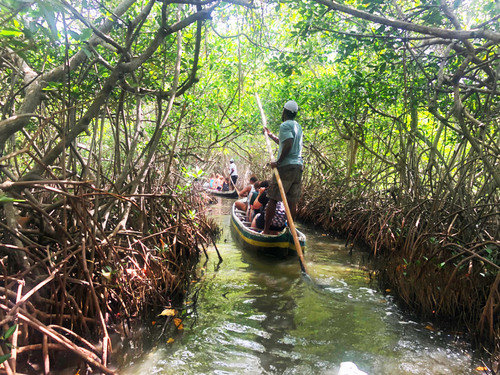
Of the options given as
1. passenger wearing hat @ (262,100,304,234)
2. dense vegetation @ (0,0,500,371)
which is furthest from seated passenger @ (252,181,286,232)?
dense vegetation @ (0,0,500,371)

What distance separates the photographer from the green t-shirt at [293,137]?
4.50 m

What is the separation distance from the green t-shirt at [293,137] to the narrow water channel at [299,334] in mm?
1523

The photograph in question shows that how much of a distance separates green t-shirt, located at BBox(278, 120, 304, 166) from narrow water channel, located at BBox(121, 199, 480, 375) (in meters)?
1.52

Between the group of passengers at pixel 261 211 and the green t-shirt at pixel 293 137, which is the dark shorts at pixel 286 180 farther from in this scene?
the group of passengers at pixel 261 211

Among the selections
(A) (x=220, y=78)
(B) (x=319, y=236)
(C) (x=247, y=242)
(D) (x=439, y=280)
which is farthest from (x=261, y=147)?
(D) (x=439, y=280)

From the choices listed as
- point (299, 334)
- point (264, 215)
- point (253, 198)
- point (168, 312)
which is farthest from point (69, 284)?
point (253, 198)

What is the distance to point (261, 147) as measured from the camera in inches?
564

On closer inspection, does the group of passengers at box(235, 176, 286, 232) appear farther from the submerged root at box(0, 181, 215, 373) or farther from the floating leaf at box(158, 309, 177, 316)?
the floating leaf at box(158, 309, 177, 316)

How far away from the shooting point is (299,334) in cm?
281

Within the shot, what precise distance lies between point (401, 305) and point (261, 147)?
11400 millimetres

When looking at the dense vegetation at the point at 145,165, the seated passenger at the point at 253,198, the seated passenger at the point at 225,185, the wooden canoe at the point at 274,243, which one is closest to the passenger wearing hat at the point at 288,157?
the wooden canoe at the point at 274,243

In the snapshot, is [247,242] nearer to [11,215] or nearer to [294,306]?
[294,306]

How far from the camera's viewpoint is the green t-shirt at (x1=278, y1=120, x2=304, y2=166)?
14.8 feet

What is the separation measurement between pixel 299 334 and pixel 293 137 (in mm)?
2555
